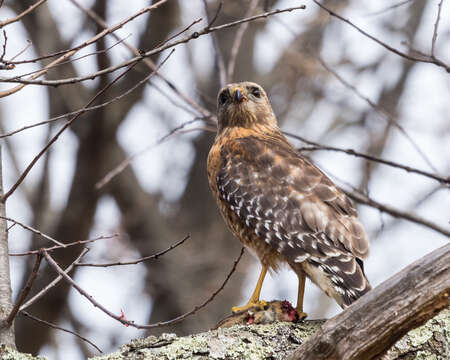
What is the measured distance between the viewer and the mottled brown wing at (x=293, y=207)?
429 centimetres

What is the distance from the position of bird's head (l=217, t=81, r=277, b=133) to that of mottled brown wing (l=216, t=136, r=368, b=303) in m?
0.48

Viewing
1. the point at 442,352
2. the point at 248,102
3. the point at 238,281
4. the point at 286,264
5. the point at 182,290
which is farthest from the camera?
the point at 238,281

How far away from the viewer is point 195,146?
1006 cm

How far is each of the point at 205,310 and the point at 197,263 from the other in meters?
0.62

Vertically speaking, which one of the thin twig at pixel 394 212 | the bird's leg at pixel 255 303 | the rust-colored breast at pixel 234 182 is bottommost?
the bird's leg at pixel 255 303

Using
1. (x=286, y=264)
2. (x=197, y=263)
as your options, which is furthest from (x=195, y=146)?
(x=286, y=264)

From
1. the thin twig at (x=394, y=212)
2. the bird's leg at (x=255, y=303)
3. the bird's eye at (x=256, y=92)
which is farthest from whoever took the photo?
the bird's eye at (x=256, y=92)

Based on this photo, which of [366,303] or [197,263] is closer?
[366,303]

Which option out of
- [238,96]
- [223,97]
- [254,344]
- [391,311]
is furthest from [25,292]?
[223,97]

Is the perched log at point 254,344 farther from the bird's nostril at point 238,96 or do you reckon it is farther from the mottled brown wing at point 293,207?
the bird's nostril at point 238,96

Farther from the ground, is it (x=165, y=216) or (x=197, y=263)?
(x=165, y=216)

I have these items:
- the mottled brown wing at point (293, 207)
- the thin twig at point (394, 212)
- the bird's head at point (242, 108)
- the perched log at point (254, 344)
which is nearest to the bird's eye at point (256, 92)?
the bird's head at point (242, 108)

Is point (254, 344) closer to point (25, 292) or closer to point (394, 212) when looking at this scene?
point (25, 292)

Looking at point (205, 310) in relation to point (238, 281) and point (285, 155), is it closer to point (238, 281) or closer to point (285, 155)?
point (238, 281)
